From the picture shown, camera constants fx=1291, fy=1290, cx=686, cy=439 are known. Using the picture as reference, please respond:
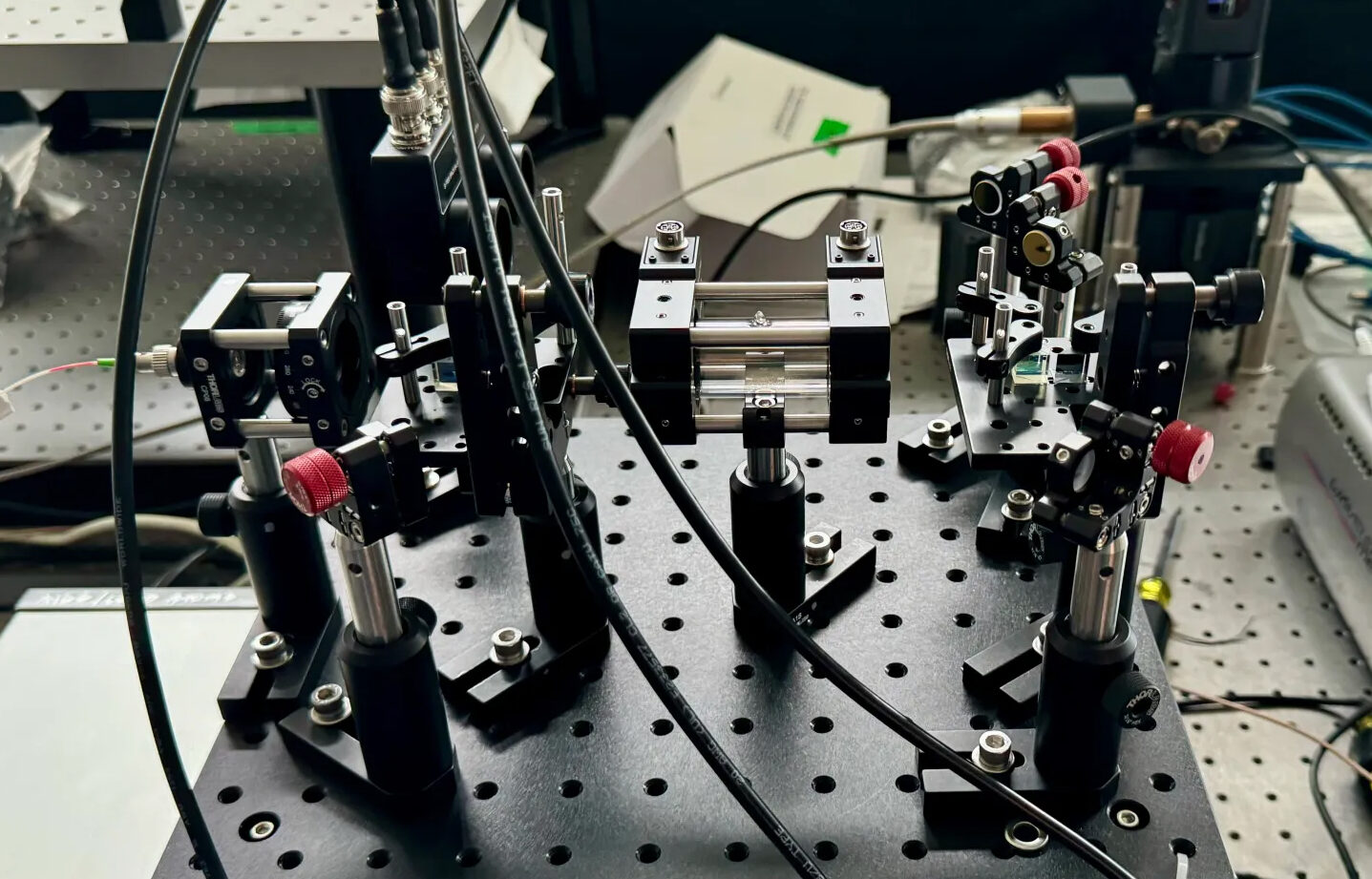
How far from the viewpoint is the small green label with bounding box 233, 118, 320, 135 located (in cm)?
122

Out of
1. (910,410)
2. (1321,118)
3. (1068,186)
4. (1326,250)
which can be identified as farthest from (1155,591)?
(1321,118)

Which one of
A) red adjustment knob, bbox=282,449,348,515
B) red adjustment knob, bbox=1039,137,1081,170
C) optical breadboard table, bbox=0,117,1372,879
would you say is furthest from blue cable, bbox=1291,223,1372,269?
red adjustment knob, bbox=282,449,348,515

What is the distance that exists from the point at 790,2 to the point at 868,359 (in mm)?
1251

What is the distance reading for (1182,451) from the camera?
0.55m

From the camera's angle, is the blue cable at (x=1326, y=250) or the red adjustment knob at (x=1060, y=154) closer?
the red adjustment knob at (x=1060, y=154)

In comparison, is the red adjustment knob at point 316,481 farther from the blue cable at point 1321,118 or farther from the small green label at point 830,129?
the blue cable at point 1321,118

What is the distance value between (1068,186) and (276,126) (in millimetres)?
835

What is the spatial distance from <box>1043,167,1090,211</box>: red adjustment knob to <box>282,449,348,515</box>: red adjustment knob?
38 cm

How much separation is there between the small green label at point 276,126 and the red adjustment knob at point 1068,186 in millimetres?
754

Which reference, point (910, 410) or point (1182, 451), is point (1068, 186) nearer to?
point (1182, 451)

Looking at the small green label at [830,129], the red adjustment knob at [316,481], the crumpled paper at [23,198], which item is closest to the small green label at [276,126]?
the crumpled paper at [23,198]

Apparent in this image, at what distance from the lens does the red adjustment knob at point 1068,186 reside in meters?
0.67

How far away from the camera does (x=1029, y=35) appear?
5.70 ft

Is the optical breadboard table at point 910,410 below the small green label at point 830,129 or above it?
below
